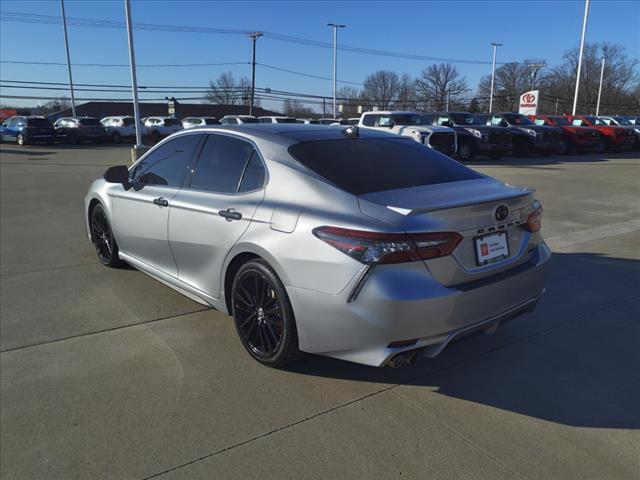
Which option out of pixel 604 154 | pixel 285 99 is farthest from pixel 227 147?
pixel 285 99

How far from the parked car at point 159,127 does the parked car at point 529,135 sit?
21.6m

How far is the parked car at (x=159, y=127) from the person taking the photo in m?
35.2

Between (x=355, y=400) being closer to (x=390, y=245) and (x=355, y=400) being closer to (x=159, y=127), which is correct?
(x=390, y=245)

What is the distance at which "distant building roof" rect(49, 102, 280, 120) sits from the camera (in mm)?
72575

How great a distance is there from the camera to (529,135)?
71.9 ft

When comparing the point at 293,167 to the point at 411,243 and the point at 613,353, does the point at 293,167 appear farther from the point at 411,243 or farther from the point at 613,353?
the point at 613,353

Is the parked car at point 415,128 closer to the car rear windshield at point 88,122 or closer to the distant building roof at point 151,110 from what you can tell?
the car rear windshield at point 88,122

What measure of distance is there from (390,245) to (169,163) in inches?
98.8

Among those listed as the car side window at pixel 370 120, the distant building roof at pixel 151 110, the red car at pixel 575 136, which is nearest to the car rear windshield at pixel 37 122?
the car side window at pixel 370 120

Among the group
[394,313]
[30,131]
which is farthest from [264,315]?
[30,131]

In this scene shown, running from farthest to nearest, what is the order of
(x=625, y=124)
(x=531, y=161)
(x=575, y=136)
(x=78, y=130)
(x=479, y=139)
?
(x=78, y=130)
(x=625, y=124)
(x=575, y=136)
(x=531, y=161)
(x=479, y=139)

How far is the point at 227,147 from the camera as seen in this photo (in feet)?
12.4

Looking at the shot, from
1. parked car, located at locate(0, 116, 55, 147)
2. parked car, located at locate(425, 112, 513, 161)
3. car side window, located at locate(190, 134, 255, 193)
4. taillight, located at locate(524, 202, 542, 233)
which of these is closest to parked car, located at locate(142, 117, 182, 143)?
parked car, located at locate(0, 116, 55, 147)

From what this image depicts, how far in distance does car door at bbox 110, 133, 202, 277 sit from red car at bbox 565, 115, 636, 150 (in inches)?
1012
